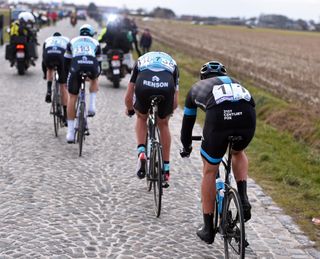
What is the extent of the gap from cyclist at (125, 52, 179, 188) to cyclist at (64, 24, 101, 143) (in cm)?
226

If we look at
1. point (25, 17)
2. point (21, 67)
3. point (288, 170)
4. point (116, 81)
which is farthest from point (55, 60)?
point (25, 17)

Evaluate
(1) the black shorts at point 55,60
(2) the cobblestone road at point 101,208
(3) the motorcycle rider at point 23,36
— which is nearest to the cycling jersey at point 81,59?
(2) the cobblestone road at point 101,208

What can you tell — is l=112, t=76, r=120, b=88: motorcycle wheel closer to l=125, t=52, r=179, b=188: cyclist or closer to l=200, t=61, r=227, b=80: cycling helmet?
l=125, t=52, r=179, b=188: cyclist

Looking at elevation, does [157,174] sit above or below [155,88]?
below

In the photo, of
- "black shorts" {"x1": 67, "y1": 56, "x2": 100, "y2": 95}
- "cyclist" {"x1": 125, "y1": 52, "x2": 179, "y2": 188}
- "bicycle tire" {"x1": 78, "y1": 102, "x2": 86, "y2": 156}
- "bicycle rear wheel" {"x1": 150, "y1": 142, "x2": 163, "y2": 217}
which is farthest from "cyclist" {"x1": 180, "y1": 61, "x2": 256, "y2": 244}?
"black shorts" {"x1": 67, "y1": 56, "x2": 100, "y2": 95}

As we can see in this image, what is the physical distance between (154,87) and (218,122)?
1.91 meters

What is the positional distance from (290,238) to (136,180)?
2581 mm

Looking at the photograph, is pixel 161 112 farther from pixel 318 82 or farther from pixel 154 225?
pixel 318 82

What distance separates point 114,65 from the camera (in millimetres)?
17719

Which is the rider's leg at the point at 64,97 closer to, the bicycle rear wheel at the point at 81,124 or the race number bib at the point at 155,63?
the bicycle rear wheel at the point at 81,124

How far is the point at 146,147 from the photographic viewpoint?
729 cm

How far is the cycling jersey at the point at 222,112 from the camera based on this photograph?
188 inches

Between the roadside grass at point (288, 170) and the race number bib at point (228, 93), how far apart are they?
2006 millimetres

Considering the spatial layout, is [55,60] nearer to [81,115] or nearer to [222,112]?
[81,115]
